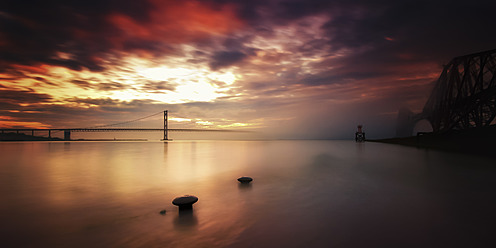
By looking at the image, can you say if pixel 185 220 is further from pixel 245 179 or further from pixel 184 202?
pixel 245 179

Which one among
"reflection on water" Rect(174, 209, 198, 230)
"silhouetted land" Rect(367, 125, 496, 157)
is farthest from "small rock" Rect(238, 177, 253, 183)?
"silhouetted land" Rect(367, 125, 496, 157)

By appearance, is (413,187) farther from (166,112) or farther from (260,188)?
(166,112)

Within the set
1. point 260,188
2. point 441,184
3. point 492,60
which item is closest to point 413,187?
point 441,184

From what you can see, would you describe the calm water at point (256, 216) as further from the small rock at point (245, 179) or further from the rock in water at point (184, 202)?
the small rock at point (245, 179)

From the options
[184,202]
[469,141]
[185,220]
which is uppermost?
[184,202]

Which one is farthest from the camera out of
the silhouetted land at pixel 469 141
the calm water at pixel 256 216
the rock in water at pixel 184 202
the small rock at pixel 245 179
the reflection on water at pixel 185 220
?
the silhouetted land at pixel 469 141

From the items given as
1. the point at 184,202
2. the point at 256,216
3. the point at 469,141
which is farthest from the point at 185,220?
the point at 469,141

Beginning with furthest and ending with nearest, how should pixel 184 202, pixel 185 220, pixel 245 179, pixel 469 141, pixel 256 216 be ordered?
pixel 469 141
pixel 245 179
pixel 184 202
pixel 256 216
pixel 185 220

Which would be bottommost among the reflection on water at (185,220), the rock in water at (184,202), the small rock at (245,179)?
the small rock at (245,179)

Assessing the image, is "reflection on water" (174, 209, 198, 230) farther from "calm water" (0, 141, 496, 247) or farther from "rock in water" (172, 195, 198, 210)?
"rock in water" (172, 195, 198, 210)

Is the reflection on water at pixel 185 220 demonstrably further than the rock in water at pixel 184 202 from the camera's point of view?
No

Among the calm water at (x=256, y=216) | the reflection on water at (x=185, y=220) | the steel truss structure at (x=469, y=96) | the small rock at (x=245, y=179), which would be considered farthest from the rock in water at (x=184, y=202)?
the steel truss structure at (x=469, y=96)

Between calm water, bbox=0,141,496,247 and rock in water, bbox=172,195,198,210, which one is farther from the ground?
rock in water, bbox=172,195,198,210

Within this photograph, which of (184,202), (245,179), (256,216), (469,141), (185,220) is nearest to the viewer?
(185,220)
